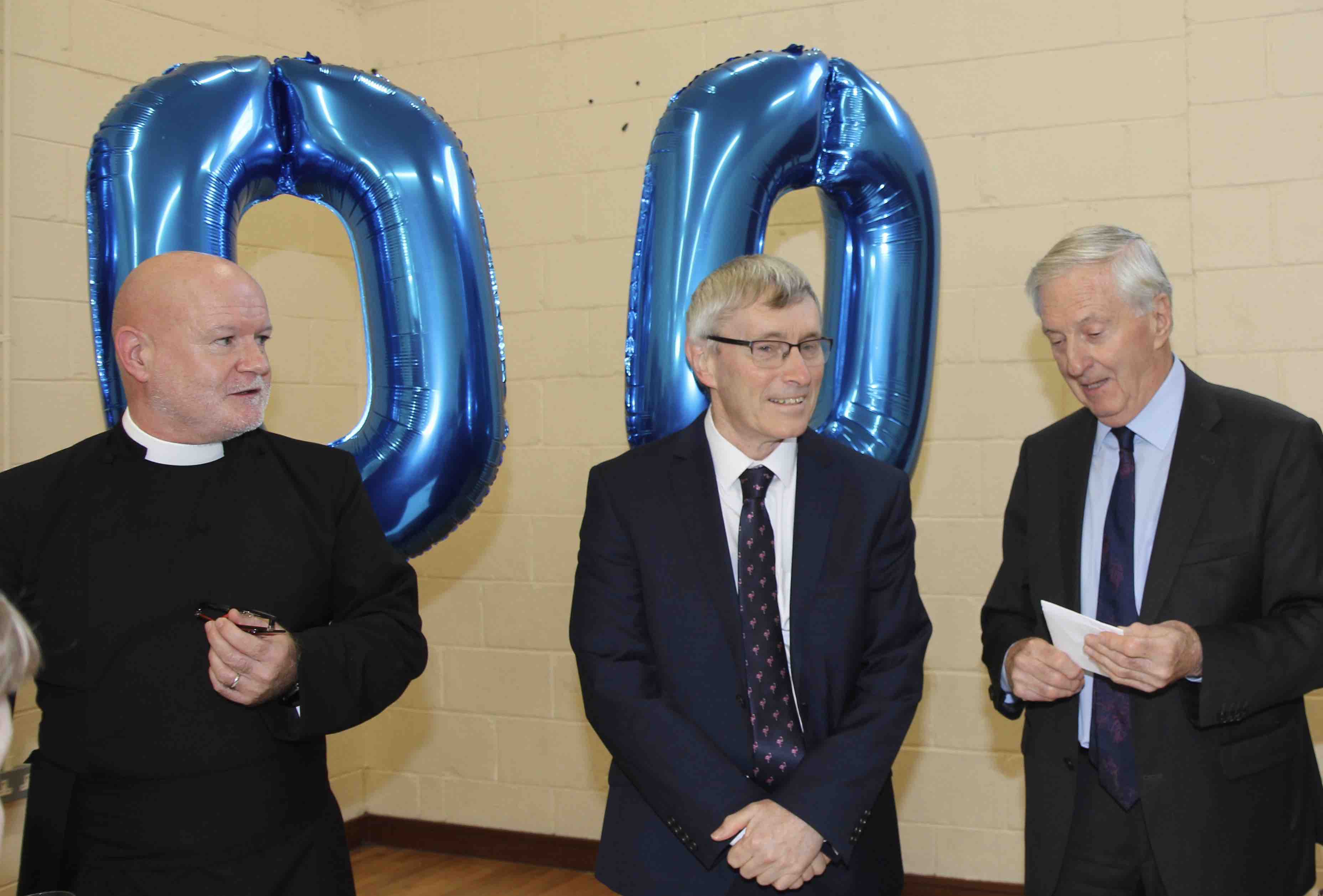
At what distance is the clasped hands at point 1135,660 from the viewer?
69.8 inches

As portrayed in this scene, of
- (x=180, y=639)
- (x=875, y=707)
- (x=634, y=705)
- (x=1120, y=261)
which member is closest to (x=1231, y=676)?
(x=875, y=707)

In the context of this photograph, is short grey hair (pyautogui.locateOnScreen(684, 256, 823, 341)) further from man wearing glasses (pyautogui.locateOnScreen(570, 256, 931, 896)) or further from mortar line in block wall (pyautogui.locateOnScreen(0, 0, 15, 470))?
mortar line in block wall (pyautogui.locateOnScreen(0, 0, 15, 470))

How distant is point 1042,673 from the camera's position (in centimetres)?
191

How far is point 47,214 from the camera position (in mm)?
3129

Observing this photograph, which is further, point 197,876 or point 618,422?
point 618,422

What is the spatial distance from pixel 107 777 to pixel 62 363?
181 cm

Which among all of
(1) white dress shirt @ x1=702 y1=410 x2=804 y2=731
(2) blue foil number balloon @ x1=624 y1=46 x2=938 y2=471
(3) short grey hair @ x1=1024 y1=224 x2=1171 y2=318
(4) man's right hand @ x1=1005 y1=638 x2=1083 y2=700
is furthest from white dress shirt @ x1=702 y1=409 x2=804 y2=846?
(3) short grey hair @ x1=1024 y1=224 x2=1171 y2=318

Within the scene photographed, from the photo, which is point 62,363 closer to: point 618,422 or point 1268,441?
point 618,422

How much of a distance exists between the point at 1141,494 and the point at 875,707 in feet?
1.84

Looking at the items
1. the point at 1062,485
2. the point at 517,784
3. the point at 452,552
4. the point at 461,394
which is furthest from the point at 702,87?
the point at 517,784

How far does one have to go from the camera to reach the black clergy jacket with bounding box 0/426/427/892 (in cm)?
169

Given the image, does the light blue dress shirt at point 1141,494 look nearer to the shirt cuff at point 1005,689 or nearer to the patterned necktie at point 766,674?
the shirt cuff at point 1005,689

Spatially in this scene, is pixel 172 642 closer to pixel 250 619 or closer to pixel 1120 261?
pixel 250 619

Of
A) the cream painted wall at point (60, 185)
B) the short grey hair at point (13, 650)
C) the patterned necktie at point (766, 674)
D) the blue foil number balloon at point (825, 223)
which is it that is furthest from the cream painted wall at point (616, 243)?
the short grey hair at point (13, 650)
